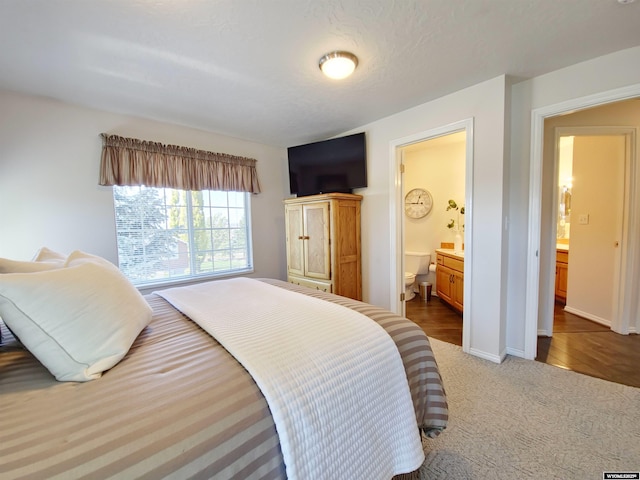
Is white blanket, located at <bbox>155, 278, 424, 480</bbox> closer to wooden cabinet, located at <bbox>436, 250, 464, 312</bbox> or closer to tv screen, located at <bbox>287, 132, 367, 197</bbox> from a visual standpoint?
tv screen, located at <bbox>287, 132, 367, 197</bbox>

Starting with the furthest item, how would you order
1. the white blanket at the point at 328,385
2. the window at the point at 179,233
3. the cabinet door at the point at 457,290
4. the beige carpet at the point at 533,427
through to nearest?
the cabinet door at the point at 457,290 → the window at the point at 179,233 → the beige carpet at the point at 533,427 → the white blanket at the point at 328,385

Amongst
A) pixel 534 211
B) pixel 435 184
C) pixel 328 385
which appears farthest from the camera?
pixel 435 184

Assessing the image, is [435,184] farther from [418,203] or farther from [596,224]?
[596,224]

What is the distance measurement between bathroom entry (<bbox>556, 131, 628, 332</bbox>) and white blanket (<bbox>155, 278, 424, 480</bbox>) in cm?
285

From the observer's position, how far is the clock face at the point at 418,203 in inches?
173

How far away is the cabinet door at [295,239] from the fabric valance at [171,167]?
0.66m

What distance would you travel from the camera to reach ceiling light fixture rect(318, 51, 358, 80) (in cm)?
178

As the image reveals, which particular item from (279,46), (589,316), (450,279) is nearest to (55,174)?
(279,46)

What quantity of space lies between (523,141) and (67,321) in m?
3.10

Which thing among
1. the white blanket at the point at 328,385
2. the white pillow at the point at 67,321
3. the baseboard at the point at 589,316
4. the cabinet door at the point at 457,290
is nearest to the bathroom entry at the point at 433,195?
the cabinet door at the point at 457,290

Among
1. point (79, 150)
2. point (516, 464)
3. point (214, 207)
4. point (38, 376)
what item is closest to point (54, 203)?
point (79, 150)

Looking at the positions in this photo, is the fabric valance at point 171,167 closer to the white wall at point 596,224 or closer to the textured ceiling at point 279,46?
the textured ceiling at point 279,46

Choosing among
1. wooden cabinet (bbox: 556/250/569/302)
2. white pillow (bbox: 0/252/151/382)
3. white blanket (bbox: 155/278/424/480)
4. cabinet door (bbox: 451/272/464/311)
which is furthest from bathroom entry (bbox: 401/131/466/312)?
white pillow (bbox: 0/252/151/382)

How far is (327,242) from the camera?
2990 mm
